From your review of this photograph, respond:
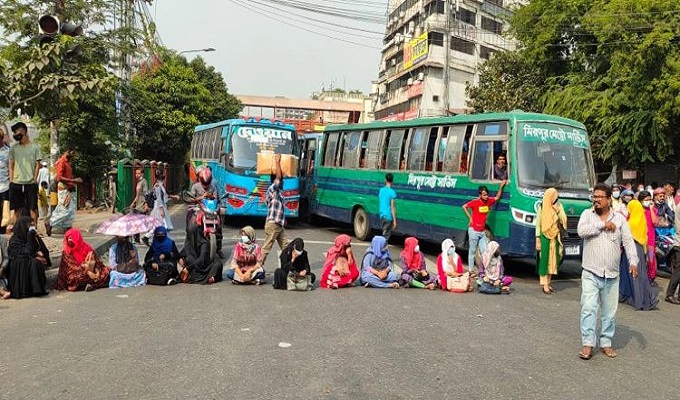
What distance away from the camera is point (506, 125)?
420 inches

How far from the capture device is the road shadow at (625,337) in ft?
→ 20.7

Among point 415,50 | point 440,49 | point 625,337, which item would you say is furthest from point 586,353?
point 415,50

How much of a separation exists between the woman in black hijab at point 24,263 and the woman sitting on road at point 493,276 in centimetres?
614

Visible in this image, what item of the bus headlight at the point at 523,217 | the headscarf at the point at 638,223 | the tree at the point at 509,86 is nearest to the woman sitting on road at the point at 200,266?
the bus headlight at the point at 523,217

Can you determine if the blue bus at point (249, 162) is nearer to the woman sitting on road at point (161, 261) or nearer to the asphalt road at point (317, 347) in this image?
the woman sitting on road at point (161, 261)

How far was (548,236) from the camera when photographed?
9.36 meters

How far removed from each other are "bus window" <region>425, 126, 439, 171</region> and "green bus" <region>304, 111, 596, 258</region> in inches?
0.8

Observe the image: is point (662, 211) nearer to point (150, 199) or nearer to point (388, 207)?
point (388, 207)

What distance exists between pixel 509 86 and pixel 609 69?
277 inches

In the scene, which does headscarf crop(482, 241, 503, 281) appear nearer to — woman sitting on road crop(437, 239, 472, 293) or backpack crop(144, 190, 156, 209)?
woman sitting on road crop(437, 239, 472, 293)

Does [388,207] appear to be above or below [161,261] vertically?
above

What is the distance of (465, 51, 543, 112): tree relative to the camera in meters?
27.5

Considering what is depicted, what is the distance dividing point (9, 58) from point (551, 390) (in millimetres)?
12013

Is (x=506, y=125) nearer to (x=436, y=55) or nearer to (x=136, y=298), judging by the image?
(x=136, y=298)
